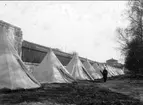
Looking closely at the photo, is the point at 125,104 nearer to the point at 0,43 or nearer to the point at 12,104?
the point at 12,104

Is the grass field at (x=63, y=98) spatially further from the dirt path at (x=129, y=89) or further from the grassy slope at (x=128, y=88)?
the grassy slope at (x=128, y=88)

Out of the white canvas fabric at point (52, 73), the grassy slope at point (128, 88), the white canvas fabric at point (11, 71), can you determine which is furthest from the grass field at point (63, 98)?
the white canvas fabric at point (52, 73)

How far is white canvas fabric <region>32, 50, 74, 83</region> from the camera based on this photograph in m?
16.7

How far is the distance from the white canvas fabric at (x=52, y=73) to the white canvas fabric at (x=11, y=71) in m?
5.61

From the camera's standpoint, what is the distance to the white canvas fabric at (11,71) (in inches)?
388

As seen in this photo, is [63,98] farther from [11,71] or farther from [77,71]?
[77,71]

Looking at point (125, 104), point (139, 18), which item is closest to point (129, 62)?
point (139, 18)

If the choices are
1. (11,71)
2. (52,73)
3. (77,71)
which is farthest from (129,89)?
(77,71)

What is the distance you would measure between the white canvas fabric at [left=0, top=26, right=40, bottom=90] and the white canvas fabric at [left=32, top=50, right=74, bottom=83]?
18.4ft

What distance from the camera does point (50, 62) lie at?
60.0 feet

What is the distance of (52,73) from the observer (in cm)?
1705

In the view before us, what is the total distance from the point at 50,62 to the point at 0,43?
24.4ft

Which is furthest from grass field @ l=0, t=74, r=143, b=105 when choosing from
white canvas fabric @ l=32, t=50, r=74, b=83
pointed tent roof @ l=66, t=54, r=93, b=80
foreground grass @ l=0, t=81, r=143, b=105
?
pointed tent roof @ l=66, t=54, r=93, b=80

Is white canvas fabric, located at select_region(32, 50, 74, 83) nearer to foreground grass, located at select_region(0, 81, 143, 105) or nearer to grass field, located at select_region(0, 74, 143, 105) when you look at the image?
grass field, located at select_region(0, 74, 143, 105)
